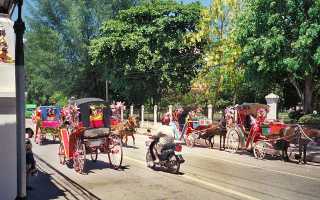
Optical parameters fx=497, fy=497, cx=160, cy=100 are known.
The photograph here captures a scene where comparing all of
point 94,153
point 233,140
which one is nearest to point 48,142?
point 94,153

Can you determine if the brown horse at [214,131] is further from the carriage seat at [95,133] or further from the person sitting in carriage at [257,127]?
the carriage seat at [95,133]

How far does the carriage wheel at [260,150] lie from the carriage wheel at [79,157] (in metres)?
7.33

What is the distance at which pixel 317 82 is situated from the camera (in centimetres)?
3478

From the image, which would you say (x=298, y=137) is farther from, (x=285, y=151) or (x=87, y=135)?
(x=87, y=135)

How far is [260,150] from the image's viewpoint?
1883 centimetres

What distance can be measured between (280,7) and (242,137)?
9.90 m

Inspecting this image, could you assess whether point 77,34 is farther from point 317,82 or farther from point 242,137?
point 242,137

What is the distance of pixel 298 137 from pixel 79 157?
26.0ft

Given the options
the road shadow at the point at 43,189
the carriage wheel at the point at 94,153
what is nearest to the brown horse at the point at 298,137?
→ the carriage wheel at the point at 94,153

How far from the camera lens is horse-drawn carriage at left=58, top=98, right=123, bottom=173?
14812mm

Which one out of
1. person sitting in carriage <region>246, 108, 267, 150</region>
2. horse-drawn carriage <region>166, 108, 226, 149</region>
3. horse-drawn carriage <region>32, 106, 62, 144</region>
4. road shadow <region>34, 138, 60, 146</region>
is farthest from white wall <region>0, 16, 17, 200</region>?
road shadow <region>34, 138, 60, 146</region>

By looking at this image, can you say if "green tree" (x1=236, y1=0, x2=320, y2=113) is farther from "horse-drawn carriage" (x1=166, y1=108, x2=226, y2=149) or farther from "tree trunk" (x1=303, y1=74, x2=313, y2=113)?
"horse-drawn carriage" (x1=166, y1=108, x2=226, y2=149)

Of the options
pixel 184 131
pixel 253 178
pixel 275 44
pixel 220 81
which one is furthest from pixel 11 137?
pixel 220 81

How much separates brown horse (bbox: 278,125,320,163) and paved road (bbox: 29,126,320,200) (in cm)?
67
